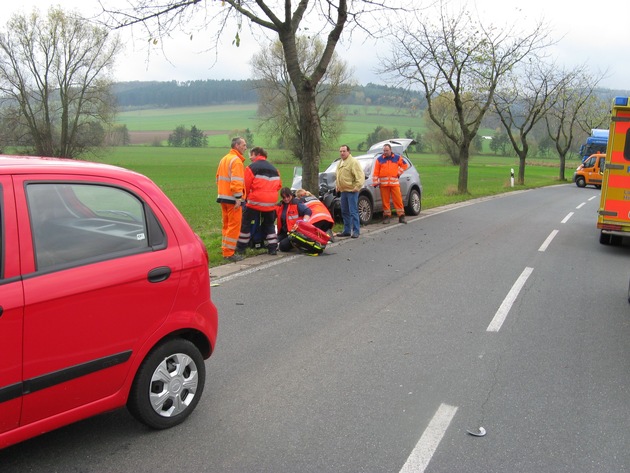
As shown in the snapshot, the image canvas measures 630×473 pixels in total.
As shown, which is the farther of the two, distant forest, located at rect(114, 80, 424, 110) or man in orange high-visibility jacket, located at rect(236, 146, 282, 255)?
distant forest, located at rect(114, 80, 424, 110)

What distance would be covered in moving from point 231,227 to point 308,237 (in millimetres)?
1413

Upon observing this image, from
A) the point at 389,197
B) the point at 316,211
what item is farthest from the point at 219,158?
the point at 316,211

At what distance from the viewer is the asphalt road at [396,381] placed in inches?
132

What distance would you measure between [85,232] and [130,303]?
1.56ft

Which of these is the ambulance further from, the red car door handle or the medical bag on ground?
the red car door handle

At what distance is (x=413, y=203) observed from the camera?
15977 millimetres

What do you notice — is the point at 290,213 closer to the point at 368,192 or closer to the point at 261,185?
the point at 261,185

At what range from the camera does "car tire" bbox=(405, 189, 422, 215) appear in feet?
52.1

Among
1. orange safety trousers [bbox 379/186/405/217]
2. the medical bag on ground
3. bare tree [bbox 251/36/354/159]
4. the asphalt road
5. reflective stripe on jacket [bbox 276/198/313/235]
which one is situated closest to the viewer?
the asphalt road

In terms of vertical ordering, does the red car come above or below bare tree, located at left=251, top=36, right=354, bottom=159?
below

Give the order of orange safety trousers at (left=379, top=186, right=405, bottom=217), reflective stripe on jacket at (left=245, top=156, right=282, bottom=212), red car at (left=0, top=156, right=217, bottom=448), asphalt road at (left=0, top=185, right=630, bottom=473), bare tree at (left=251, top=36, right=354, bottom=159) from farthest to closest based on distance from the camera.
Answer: bare tree at (left=251, top=36, right=354, bottom=159) < orange safety trousers at (left=379, top=186, right=405, bottom=217) < reflective stripe on jacket at (left=245, top=156, right=282, bottom=212) < asphalt road at (left=0, top=185, right=630, bottom=473) < red car at (left=0, top=156, right=217, bottom=448)

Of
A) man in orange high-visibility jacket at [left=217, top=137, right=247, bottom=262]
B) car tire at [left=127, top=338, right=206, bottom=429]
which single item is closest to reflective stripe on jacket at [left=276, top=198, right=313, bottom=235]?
man in orange high-visibility jacket at [left=217, top=137, right=247, bottom=262]

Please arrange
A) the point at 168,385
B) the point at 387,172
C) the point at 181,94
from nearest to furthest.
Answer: the point at 168,385 → the point at 387,172 → the point at 181,94

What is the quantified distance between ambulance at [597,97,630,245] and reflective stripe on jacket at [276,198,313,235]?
5860mm
